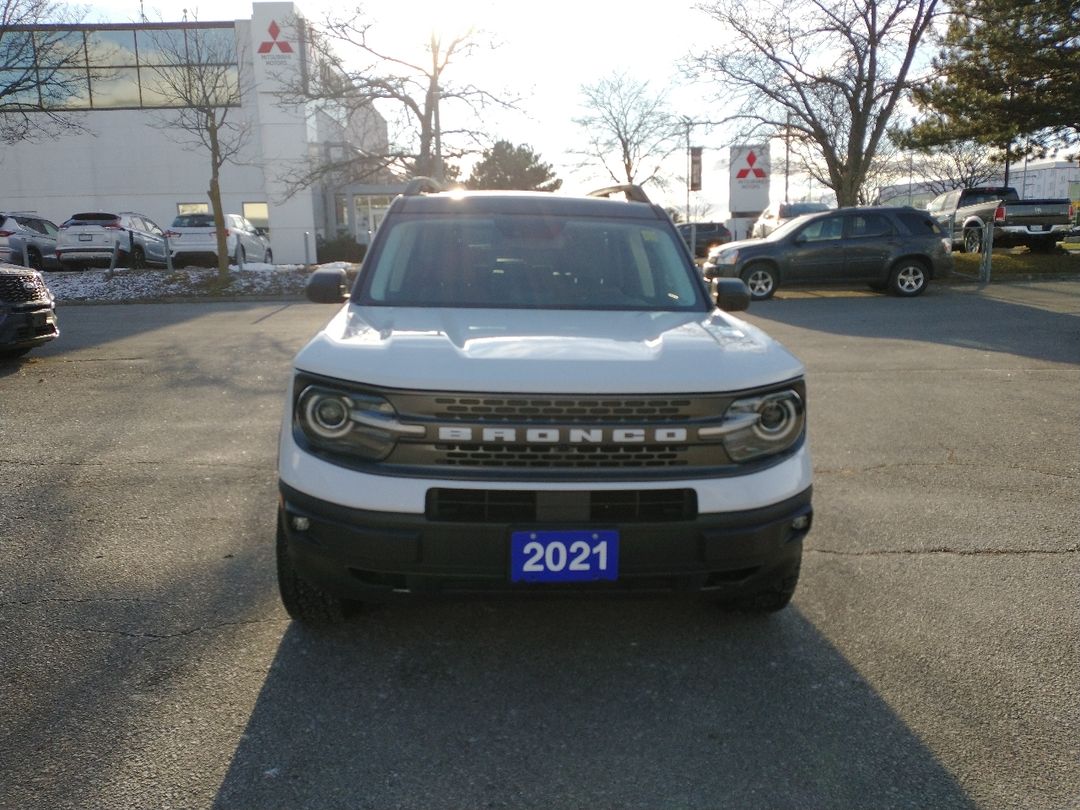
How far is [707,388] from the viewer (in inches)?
115

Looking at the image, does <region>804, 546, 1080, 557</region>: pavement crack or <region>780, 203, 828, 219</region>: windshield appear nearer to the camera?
<region>804, 546, 1080, 557</region>: pavement crack

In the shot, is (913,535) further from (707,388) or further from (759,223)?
(759,223)

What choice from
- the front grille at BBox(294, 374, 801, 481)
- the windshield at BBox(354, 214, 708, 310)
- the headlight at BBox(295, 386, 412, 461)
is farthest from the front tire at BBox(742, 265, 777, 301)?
the headlight at BBox(295, 386, 412, 461)

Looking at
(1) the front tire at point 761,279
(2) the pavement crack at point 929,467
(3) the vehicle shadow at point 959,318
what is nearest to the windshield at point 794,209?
(3) the vehicle shadow at point 959,318

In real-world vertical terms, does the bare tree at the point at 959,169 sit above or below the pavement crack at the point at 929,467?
above

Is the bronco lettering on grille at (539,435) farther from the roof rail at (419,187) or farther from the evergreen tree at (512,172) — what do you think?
the evergreen tree at (512,172)

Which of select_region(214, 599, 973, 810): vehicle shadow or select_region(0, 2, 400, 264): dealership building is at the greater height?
select_region(0, 2, 400, 264): dealership building

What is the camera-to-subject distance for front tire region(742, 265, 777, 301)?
1600cm

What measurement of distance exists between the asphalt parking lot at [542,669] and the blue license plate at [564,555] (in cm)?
18

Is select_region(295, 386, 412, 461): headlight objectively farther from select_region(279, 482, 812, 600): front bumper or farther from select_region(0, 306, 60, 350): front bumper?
select_region(0, 306, 60, 350): front bumper

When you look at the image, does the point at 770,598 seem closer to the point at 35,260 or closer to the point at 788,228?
the point at 788,228

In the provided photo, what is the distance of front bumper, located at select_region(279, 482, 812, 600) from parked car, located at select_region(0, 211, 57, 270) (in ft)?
66.7

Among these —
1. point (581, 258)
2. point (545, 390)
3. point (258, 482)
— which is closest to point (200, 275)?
point (258, 482)

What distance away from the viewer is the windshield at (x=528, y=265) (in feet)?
13.2
